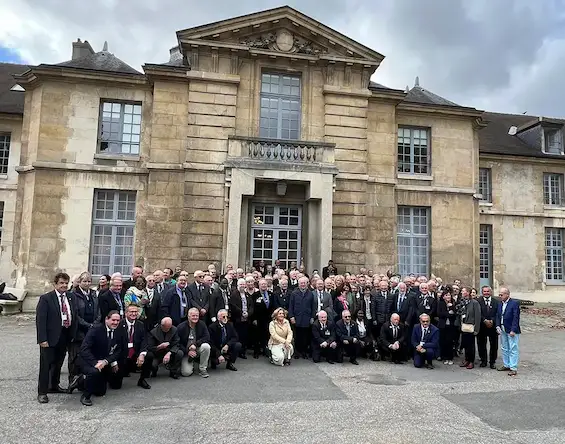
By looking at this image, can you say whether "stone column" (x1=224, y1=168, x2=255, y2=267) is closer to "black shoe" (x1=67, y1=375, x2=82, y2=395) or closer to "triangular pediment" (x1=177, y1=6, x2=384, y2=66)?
"triangular pediment" (x1=177, y1=6, x2=384, y2=66)

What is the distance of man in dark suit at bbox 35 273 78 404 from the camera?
6.05 m

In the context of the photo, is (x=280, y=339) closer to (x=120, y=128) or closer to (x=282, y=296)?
(x=282, y=296)

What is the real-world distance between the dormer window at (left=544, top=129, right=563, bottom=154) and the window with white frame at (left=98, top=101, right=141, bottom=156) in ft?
62.2

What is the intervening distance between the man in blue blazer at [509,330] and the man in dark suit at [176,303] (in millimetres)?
5707

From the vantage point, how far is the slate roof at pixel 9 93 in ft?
59.9

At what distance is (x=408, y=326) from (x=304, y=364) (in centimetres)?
215

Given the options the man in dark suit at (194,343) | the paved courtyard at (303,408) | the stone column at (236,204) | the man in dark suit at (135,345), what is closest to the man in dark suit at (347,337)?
the paved courtyard at (303,408)

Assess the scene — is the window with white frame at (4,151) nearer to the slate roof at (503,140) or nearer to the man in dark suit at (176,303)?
the man in dark suit at (176,303)

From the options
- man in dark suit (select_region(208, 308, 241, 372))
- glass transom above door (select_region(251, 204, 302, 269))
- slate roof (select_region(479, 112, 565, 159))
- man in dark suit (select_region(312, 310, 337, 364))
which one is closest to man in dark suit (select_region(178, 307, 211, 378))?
man in dark suit (select_region(208, 308, 241, 372))

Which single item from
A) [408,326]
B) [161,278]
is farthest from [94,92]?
[408,326]

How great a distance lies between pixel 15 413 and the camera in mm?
5414

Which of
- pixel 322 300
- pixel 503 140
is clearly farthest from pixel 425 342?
pixel 503 140

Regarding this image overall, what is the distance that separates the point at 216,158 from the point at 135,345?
8671mm

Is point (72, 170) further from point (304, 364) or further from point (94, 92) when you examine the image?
point (304, 364)
